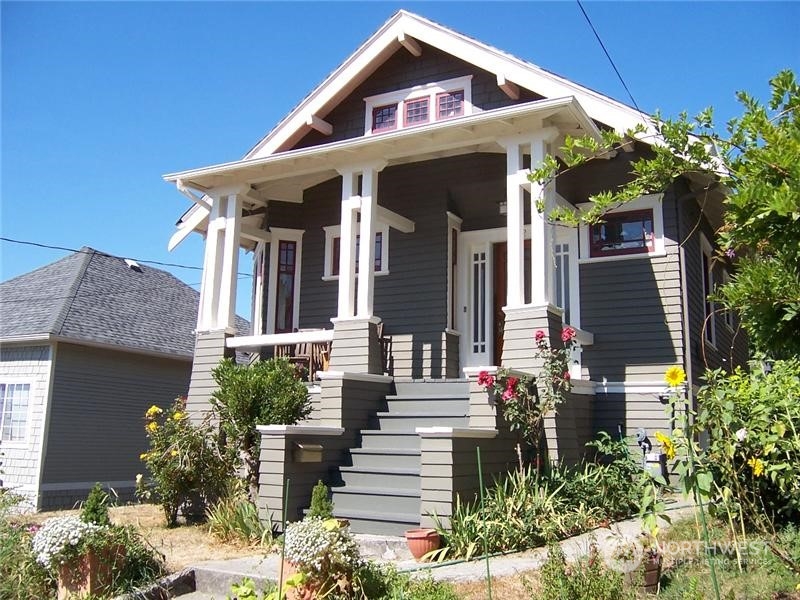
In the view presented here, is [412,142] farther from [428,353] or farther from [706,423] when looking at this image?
[706,423]

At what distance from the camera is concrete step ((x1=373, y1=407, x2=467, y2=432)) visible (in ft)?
27.6

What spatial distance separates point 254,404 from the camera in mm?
Answer: 8258

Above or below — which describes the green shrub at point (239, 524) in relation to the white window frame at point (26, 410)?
below

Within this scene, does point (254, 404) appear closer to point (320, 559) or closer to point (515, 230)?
point (515, 230)

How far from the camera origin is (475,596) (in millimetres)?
4906

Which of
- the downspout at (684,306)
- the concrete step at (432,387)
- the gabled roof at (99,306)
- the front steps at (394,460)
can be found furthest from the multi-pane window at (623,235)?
the gabled roof at (99,306)

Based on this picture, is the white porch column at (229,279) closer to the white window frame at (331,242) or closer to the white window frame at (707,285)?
the white window frame at (331,242)

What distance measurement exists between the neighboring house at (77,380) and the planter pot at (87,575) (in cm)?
873

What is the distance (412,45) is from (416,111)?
980mm

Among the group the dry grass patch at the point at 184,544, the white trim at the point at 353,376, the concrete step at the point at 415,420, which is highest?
the white trim at the point at 353,376

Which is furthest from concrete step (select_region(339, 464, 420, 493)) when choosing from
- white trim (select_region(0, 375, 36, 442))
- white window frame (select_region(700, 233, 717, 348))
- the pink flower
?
white trim (select_region(0, 375, 36, 442))

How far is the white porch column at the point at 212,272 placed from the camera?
10672mm

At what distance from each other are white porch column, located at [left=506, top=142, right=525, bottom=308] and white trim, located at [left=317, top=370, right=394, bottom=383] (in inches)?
74.4

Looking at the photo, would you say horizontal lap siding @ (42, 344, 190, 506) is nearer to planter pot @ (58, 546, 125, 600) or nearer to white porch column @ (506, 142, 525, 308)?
planter pot @ (58, 546, 125, 600)
